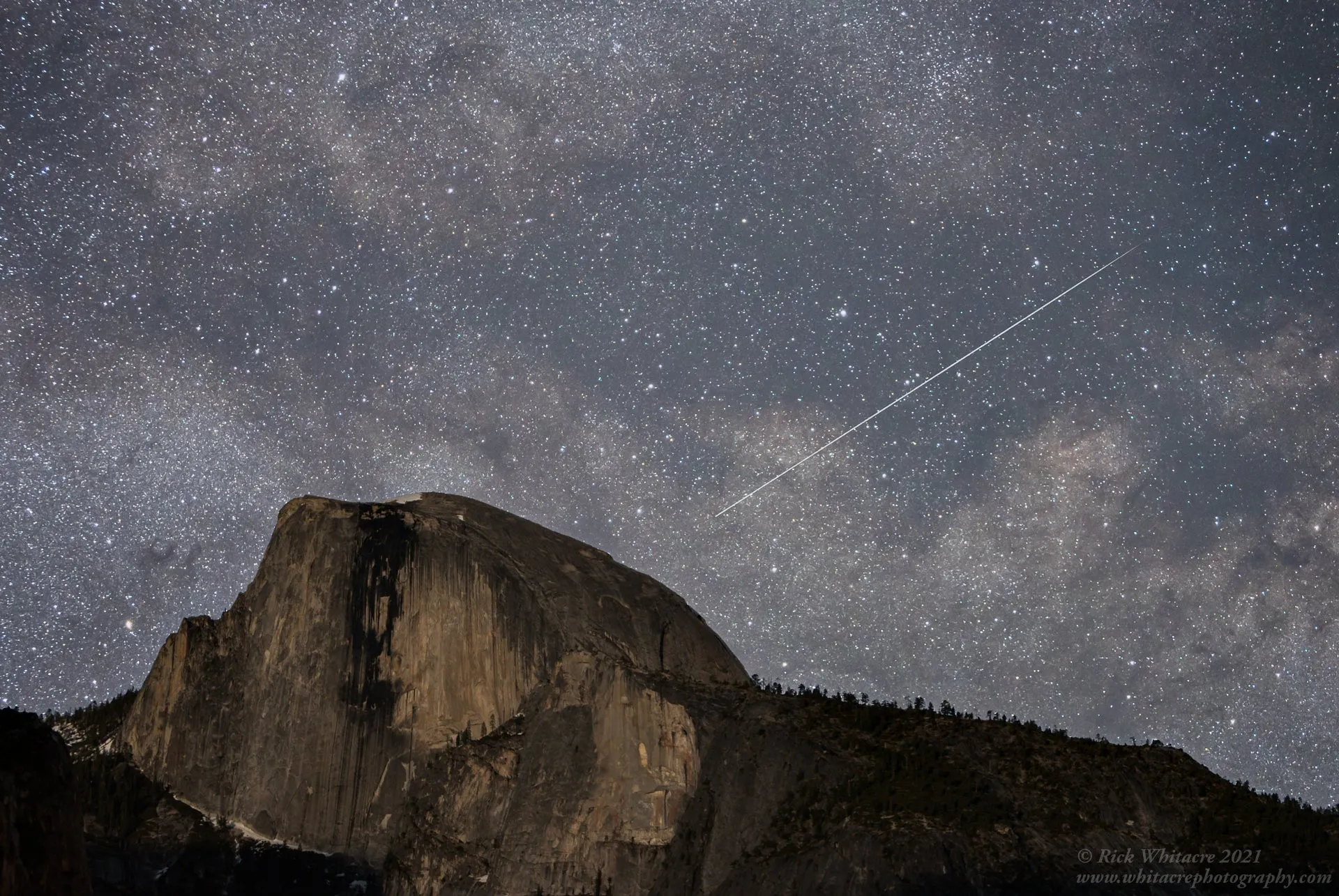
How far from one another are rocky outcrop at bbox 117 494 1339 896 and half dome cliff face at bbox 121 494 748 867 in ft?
0.60

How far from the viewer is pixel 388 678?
94.6 metres

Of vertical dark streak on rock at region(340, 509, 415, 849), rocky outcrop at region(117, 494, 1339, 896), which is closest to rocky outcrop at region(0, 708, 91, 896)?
rocky outcrop at region(117, 494, 1339, 896)

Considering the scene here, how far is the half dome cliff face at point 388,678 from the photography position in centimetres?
8844

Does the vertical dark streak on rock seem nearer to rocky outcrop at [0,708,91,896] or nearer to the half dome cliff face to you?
the half dome cliff face

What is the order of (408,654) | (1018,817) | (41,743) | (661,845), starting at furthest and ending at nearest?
(408,654) → (661,845) → (1018,817) → (41,743)

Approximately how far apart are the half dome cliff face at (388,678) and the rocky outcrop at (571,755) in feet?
0.60

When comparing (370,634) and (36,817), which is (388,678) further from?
(36,817)

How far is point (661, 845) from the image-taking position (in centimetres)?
8288

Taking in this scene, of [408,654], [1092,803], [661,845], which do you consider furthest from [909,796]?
[408,654]

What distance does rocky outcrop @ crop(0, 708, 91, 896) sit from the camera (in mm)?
23188

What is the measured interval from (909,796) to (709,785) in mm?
15421

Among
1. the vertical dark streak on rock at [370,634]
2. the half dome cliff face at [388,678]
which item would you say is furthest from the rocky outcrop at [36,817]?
the vertical dark streak on rock at [370,634]

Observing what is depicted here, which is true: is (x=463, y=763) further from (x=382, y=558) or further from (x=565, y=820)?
(x=382, y=558)

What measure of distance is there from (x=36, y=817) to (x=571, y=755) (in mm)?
65035
